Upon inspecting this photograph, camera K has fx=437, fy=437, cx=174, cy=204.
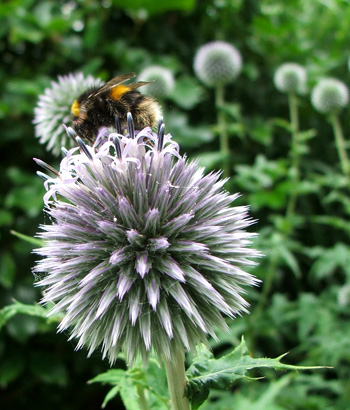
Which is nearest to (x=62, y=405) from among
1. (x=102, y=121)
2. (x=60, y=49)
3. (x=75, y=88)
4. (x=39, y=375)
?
(x=39, y=375)

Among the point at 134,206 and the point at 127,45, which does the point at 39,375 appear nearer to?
the point at 134,206

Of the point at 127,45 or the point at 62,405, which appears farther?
the point at 127,45

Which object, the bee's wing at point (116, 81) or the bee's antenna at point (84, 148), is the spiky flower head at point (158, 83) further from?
the bee's antenna at point (84, 148)

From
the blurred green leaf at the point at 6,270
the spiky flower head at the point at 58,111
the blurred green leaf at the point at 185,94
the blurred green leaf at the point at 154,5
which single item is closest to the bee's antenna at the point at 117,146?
the spiky flower head at the point at 58,111

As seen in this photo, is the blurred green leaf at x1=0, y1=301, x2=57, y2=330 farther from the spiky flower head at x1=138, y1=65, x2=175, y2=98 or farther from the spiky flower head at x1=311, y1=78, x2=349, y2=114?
the spiky flower head at x1=311, y1=78, x2=349, y2=114

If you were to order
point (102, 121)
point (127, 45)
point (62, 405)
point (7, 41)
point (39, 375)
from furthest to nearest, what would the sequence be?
1. point (127, 45)
2. point (7, 41)
3. point (62, 405)
4. point (39, 375)
5. point (102, 121)

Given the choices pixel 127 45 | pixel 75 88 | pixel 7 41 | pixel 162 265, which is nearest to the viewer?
pixel 162 265
